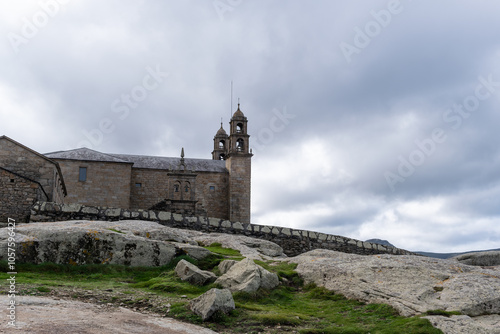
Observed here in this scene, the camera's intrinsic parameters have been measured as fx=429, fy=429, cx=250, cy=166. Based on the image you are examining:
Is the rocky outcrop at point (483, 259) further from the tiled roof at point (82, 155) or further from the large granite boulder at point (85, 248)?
the tiled roof at point (82, 155)

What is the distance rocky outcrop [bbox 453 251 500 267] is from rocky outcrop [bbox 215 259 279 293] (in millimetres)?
9013

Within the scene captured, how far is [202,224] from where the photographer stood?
16.9 m

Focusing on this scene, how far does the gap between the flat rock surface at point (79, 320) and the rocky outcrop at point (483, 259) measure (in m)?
11.7

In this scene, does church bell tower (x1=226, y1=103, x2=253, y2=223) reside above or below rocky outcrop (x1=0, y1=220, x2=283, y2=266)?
above

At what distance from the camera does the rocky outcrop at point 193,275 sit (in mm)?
8297

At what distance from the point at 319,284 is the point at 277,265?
188 centimetres

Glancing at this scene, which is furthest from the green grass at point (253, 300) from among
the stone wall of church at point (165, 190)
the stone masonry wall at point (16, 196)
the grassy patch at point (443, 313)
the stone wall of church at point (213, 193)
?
the stone wall of church at point (213, 193)

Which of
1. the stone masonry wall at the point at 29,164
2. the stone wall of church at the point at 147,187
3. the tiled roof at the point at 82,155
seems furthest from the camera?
the stone wall of church at the point at 147,187

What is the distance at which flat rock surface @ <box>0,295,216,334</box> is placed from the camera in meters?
4.86

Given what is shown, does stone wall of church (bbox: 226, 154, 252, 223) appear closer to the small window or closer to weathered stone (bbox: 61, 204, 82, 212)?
the small window

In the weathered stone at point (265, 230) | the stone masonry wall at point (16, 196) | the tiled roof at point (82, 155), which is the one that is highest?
the tiled roof at point (82, 155)

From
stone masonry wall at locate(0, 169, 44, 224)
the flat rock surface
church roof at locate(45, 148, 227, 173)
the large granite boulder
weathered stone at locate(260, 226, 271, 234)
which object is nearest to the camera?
the flat rock surface

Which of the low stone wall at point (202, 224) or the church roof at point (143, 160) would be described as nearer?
the low stone wall at point (202, 224)

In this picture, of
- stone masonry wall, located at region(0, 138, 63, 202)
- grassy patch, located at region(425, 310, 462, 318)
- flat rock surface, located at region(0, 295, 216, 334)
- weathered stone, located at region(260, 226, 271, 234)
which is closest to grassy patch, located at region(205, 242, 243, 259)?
weathered stone, located at region(260, 226, 271, 234)
